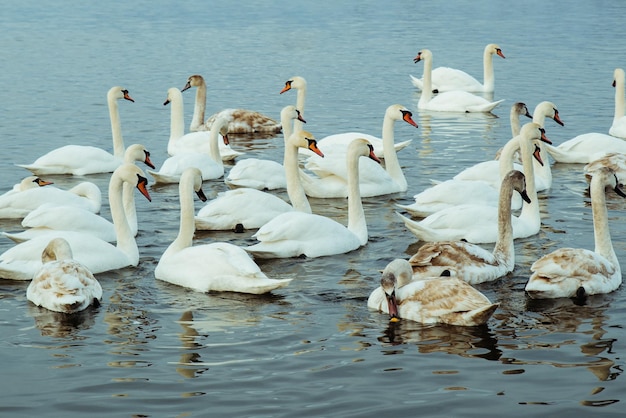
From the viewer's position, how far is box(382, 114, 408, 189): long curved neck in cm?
1609

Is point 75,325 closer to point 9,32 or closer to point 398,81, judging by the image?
point 398,81

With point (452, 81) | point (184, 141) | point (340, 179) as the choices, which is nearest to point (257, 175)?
point (340, 179)

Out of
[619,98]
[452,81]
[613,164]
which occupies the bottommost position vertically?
[613,164]

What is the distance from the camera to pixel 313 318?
32.7ft

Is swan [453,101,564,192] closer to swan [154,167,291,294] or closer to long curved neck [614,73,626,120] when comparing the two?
swan [154,167,291,294]

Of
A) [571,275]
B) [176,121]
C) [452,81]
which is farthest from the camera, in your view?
[452,81]

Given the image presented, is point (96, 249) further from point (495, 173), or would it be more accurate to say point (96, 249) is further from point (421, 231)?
point (495, 173)

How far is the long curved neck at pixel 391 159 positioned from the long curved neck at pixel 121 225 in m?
5.03

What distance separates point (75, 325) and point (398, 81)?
20185 mm

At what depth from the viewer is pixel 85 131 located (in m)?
21.4

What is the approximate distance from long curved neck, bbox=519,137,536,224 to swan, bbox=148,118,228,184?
14.7 feet

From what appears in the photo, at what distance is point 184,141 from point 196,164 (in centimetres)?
257

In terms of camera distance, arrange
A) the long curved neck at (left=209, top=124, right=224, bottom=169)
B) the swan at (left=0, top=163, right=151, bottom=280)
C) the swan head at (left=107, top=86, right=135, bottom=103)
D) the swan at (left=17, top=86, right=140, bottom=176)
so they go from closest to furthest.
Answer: the swan at (left=0, top=163, right=151, bottom=280)
the swan at (left=17, top=86, right=140, bottom=176)
the long curved neck at (left=209, top=124, right=224, bottom=169)
the swan head at (left=107, top=86, right=135, bottom=103)

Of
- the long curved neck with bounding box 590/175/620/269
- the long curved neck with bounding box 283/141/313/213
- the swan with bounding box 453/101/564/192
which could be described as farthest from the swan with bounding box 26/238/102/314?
the swan with bounding box 453/101/564/192
